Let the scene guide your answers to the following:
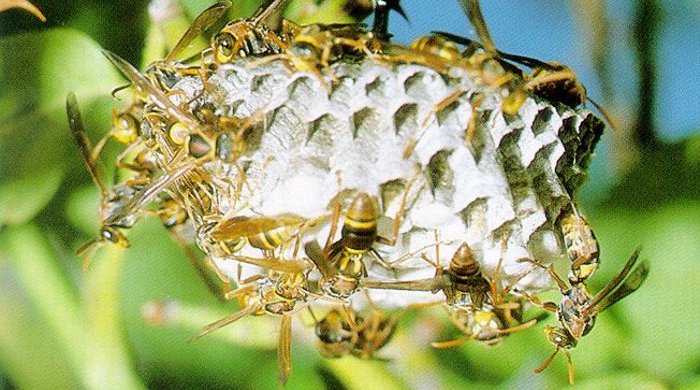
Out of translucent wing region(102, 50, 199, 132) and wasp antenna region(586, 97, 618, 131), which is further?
wasp antenna region(586, 97, 618, 131)

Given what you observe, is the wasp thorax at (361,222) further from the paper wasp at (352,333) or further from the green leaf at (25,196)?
the green leaf at (25,196)

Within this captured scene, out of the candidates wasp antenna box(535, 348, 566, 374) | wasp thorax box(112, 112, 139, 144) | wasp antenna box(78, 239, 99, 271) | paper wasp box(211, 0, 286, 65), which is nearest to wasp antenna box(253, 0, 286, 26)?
paper wasp box(211, 0, 286, 65)

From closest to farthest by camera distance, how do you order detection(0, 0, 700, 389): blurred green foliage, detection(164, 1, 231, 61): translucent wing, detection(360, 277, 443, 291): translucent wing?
detection(360, 277, 443, 291): translucent wing, detection(164, 1, 231, 61): translucent wing, detection(0, 0, 700, 389): blurred green foliage

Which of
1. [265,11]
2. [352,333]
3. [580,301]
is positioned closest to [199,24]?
[265,11]

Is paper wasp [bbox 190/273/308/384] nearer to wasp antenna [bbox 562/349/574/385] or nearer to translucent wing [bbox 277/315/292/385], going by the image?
translucent wing [bbox 277/315/292/385]

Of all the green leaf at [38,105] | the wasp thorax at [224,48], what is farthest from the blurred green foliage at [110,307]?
the wasp thorax at [224,48]

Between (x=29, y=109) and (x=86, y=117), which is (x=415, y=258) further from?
(x=29, y=109)

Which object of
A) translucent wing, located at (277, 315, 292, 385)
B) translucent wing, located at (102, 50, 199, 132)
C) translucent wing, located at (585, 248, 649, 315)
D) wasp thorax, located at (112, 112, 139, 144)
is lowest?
translucent wing, located at (277, 315, 292, 385)
